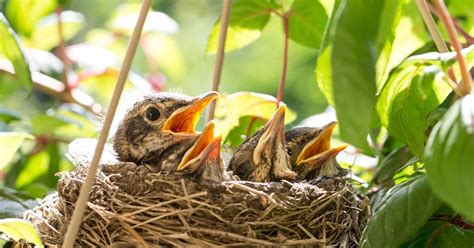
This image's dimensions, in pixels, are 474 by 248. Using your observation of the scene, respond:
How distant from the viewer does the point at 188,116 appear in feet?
5.32

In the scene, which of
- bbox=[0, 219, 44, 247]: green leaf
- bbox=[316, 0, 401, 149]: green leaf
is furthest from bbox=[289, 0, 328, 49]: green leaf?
bbox=[316, 0, 401, 149]: green leaf

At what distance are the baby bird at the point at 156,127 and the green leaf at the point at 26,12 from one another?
1.60ft

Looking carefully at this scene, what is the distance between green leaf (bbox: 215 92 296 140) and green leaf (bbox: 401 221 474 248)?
21.3 inches

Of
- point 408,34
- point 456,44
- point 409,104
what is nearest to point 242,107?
point 408,34

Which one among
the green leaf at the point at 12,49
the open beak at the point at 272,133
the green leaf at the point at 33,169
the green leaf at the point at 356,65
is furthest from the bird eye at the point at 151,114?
the green leaf at the point at 356,65

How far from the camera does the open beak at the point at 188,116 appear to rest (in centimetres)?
153

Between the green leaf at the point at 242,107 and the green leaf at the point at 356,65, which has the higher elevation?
the green leaf at the point at 242,107

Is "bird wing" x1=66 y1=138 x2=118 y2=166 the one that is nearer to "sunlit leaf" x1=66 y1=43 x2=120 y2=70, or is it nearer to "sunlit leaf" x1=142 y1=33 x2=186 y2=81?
"sunlit leaf" x1=66 y1=43 x2=120 y2=70

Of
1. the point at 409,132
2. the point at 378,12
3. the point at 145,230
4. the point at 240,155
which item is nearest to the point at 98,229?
the point at 145,230

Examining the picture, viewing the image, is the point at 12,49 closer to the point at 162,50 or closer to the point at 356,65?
the point at 356,65

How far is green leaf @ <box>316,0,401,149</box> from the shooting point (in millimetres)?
758

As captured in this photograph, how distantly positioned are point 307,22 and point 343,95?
880mm

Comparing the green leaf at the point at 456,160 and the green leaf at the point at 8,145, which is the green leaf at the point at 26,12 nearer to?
the green leaf at the point at 8,145

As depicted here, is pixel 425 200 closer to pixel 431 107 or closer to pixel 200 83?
pixel 431 107
